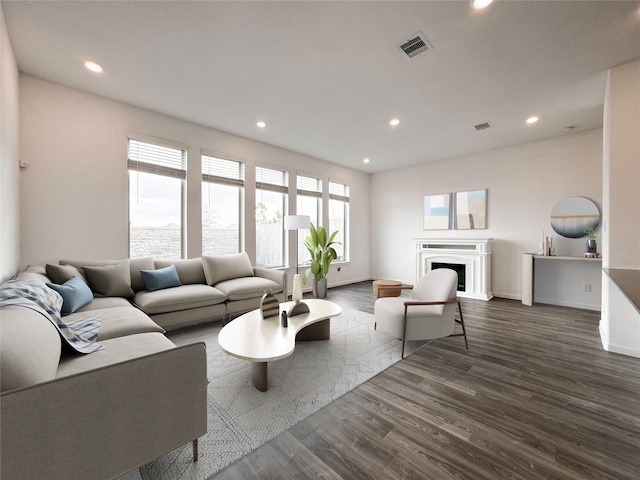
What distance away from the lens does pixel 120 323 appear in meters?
2.12

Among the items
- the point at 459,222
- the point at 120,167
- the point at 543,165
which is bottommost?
the point at 459,222

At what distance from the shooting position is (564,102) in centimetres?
339

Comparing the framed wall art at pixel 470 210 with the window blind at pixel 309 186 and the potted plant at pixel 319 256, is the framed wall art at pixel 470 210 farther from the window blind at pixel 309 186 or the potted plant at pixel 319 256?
the window blind at pixel 309 186

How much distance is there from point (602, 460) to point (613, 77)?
3509 mm

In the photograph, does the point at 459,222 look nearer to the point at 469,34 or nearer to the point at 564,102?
Answer: the point at 564,102

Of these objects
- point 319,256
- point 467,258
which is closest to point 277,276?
point 319,256

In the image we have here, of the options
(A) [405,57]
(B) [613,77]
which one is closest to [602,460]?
(A) [405,57]

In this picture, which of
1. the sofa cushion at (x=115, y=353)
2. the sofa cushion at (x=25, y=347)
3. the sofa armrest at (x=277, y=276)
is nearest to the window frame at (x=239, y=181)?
the sofa armrest at (x=277, y=276)

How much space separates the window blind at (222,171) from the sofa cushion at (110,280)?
1837mm

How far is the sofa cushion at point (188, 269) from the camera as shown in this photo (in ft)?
12.0

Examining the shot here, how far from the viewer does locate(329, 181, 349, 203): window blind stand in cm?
636

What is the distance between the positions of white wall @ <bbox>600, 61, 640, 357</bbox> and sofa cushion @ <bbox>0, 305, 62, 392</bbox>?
4312mm

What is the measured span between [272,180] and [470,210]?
13.8 ft

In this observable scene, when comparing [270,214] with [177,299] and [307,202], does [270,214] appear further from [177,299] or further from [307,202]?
[177,299]
